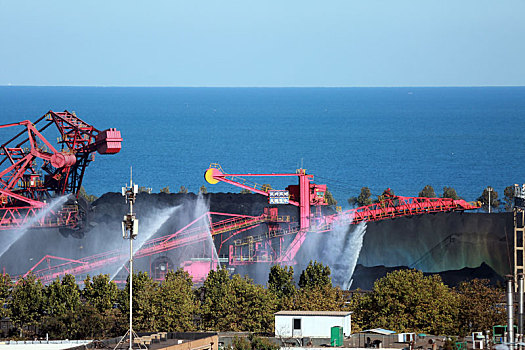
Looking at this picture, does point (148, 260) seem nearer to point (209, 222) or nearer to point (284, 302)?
point (209, 222)

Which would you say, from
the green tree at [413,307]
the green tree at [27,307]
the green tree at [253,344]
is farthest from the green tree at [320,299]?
the green tree at [27,307]

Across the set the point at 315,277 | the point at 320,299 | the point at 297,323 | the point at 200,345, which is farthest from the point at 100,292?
the point at 200,345

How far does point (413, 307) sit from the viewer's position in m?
89.1

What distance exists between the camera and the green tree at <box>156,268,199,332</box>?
3610 inches

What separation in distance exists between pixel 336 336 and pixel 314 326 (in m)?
2.98

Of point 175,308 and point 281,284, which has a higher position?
point 281,284

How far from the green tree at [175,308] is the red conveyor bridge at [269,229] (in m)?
33.5

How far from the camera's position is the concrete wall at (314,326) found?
264 feet

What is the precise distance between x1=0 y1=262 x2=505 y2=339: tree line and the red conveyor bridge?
86.5ft

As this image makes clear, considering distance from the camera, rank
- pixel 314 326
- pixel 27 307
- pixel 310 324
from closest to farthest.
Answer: pixel 314 326
pixel 310 324
pixel 27 307

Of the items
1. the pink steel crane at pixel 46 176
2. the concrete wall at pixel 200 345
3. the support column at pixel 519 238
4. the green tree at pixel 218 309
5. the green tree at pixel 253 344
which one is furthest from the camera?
the pink steel crane at pixel 46 176

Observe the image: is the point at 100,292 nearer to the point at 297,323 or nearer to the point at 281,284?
the point at 281,284

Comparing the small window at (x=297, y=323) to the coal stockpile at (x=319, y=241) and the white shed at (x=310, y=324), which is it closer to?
the white shed at (x=310, y=324)

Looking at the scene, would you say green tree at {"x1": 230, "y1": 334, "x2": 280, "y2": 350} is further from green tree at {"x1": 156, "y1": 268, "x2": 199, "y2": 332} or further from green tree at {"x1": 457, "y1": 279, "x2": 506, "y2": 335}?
green tree at {"x1": 457, "y1": 279, "x2": 506, "y2": 335}
